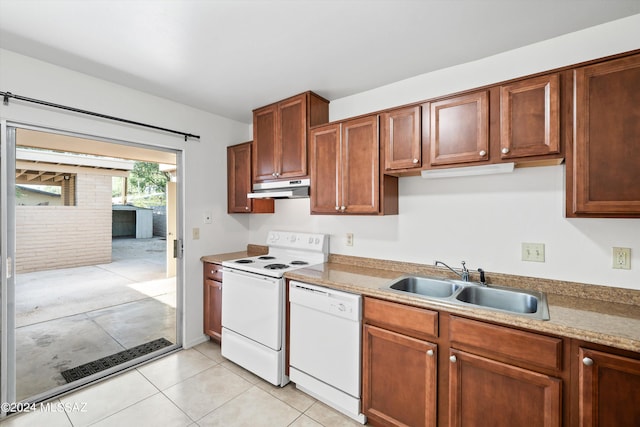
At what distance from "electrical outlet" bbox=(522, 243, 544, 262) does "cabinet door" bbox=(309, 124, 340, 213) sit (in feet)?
4.41

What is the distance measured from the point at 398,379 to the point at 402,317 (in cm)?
40

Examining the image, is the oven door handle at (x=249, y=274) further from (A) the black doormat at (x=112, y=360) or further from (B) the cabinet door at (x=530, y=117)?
(B) the cabinet door at (x=530, y=117)

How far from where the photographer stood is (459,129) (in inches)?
69.9

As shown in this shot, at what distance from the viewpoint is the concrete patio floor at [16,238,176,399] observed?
2506mm

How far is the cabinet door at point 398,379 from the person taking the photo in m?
1.59

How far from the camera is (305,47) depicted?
1895mm

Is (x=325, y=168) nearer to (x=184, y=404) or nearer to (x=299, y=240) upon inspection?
(x=299, y=240)

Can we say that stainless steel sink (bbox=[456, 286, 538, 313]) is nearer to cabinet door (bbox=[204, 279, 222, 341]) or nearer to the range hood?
the range hood

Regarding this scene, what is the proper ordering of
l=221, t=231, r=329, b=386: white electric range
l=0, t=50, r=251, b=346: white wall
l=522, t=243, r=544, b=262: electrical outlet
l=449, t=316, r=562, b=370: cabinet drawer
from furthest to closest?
l=221, t=231, r=329, b=386: white electric range → l=0, t=50, r=251, b=346: white wall → l=522, t=243, r=544, b=262: electrical outlet → l=449, t=316, r=562, b=370: cabinet drawer

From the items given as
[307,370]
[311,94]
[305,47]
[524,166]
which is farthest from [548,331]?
[311,94]

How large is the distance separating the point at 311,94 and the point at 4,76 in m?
2.21

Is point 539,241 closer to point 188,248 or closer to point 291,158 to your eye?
point 291,158

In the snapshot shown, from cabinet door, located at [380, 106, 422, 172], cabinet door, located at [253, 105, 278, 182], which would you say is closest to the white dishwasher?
cabinet door, located at [380, 106, 422, 172]

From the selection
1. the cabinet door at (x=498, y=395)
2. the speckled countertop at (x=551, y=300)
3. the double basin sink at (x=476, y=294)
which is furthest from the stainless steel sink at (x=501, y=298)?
the cabinet door at (x=498, y=395)
